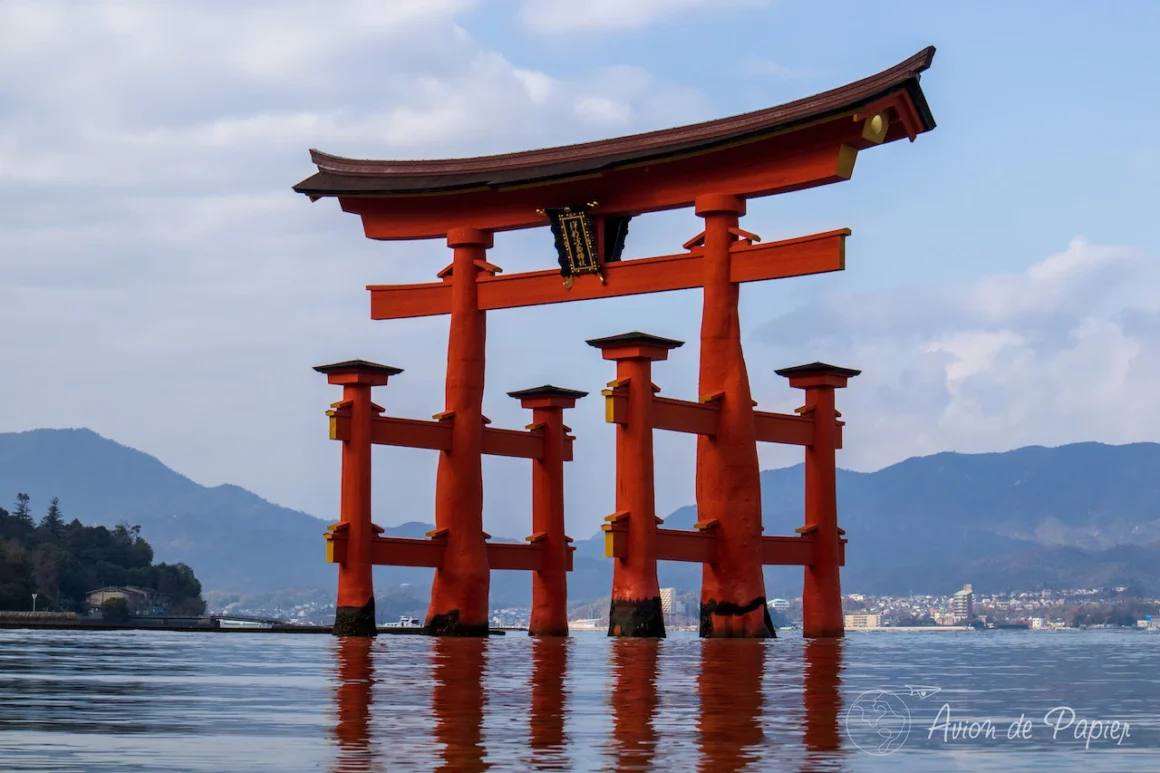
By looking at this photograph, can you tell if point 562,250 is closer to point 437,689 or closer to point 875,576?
point 437,689

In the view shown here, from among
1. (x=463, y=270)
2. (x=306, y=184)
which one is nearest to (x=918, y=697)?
(x=463, y=270)

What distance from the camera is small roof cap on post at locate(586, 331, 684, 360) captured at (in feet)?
93.7

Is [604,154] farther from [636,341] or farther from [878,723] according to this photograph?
[878,723]

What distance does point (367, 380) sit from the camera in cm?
3064

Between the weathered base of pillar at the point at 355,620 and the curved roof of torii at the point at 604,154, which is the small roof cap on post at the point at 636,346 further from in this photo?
the weathered base of pillar at the point at 355,620

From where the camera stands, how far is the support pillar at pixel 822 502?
32031 mm

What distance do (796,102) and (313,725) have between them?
20.6 m

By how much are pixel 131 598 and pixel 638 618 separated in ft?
214

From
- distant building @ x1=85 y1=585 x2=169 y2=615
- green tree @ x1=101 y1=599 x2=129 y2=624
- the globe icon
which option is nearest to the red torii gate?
the globe icon

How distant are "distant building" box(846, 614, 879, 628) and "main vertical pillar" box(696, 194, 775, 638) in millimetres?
66832

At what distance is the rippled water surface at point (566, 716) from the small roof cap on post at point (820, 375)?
521 inches

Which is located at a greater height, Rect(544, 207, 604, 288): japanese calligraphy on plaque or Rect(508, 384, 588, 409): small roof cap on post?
Rect(544, 207, 604, 288): japanese calligraphy on plaque

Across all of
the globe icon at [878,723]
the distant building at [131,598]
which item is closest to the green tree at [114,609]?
the distant building at [131,598]

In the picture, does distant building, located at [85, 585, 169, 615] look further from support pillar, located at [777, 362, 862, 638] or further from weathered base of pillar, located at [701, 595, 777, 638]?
weathered base of pillar, located at [701, 595, 777, 638]
